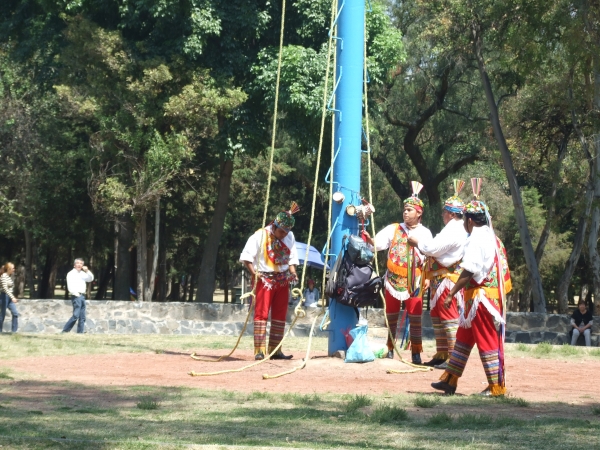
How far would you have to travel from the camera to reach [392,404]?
890 cm

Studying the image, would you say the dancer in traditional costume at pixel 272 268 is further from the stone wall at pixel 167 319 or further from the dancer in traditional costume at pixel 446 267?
the stone wall at pixel 167 319

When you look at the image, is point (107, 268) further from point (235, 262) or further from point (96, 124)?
point (96, 124)

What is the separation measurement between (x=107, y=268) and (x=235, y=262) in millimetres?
6151

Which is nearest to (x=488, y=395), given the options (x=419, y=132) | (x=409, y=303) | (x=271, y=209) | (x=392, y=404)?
(x=392, y=404)

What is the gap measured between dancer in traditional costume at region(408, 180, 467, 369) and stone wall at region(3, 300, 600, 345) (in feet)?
29.5

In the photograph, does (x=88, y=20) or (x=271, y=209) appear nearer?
(x=88, y=20)

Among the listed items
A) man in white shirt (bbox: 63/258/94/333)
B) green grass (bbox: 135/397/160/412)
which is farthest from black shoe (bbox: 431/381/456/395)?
man in white shirt (bbox: 63/258/94/333)

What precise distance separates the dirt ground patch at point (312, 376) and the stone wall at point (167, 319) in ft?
23.0

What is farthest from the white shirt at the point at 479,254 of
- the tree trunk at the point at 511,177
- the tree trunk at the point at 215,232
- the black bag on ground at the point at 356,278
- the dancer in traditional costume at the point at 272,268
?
the tree trunk at the point at 215,232

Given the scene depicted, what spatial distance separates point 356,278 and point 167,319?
37.1 feet

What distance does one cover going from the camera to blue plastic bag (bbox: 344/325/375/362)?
1193 centimetres

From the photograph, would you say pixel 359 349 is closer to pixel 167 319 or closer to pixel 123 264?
pixel 167 319

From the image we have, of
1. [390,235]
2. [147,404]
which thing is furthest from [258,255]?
[147,404]

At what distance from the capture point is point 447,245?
11.1 m
